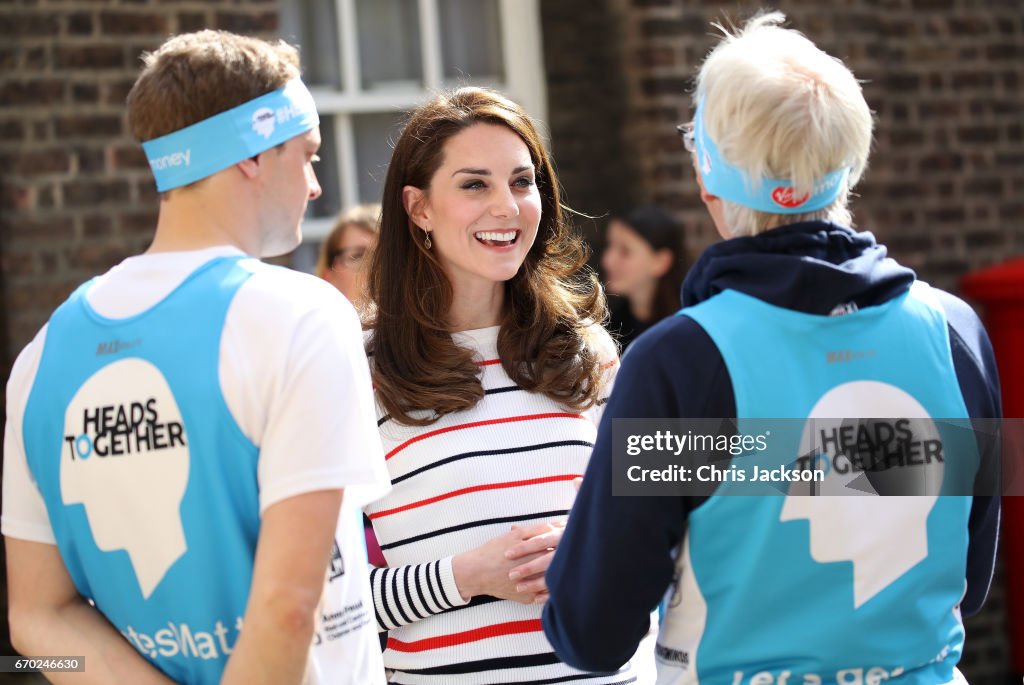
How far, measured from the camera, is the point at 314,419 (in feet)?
5.63

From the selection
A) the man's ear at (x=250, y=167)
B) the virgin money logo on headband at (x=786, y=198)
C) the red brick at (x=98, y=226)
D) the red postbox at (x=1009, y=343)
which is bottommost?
the red postbox at (x=1009, y=343)

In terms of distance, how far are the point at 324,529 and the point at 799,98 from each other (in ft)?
3.08

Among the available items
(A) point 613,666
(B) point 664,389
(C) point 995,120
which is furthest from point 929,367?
(C) point 995,120

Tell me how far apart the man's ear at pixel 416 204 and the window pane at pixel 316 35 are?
2.17 meters

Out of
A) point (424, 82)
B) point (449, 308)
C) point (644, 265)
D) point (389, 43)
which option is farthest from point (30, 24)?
point (644, 265)

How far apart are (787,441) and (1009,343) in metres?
3.49

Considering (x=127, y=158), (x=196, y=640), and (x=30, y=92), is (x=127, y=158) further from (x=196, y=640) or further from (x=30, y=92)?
(x=196, y=640)

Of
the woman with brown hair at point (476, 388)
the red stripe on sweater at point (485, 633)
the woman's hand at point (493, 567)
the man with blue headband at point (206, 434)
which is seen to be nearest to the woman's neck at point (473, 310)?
the woman with brown hair at point (476, 388)

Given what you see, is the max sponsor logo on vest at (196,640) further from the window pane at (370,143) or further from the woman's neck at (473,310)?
the window pane at (370,143)

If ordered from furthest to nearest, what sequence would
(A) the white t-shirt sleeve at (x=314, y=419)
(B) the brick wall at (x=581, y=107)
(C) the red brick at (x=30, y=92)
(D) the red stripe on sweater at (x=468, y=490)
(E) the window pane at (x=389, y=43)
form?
1. (B) the brick wall at (x=581, y=107)
2. (E) the window pane at (x=389, y=43)
3. (C) the red brick at (x=30, y=92)
4. (D) the red stripe on sweater at (x=468, y=490)
5. (A) the white t-shirt sleeve at (x=314, y=419)

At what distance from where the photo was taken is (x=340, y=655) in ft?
6.06

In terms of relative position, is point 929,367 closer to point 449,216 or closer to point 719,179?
point 719,179

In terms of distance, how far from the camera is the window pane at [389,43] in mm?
4844

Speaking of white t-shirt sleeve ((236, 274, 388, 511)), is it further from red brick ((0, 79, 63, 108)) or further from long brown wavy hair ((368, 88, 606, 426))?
red brick ((0, 79, 63, 108))
